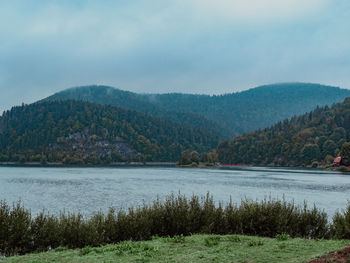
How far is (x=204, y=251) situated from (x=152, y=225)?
830cm

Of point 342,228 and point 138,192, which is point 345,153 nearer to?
point 138,192

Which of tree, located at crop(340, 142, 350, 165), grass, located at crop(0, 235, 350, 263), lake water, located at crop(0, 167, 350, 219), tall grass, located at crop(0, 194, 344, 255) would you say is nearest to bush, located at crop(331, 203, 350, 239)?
tall grass, located at crop(0, 194, 344, 255)

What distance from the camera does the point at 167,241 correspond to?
2319 cm

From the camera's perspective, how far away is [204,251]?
65.0ft

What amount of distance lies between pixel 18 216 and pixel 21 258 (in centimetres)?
465

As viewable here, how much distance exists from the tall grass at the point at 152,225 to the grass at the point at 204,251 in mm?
2641

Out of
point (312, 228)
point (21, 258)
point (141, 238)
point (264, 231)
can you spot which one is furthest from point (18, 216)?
point (312, 228)

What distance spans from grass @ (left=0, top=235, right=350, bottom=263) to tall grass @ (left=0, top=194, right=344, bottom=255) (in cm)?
264

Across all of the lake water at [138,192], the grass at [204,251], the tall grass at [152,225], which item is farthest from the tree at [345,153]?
the grass at [204,251]

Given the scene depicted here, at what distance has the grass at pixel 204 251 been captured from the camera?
18.0m

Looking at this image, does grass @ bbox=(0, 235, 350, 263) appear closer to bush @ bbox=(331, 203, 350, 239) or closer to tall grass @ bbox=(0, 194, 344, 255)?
tall grass @ bbox=(0, 194, 344, 255)

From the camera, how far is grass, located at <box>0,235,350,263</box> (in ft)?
59.0

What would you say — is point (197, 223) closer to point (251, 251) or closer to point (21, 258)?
point (251, 251)

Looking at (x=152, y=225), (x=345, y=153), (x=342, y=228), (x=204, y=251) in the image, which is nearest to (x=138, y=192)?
(x=152, y=225)
